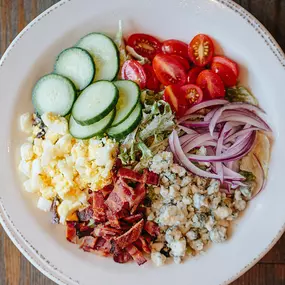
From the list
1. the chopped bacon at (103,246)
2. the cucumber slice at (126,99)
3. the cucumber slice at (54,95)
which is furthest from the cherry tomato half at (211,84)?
the chopped bacon at (103,246)

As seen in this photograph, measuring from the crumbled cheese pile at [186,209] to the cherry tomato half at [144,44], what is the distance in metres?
0.67

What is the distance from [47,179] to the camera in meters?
3.46

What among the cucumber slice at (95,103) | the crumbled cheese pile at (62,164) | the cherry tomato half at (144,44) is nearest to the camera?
the cucumber slice at (95,103)

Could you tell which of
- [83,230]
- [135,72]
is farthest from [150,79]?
[83,230]

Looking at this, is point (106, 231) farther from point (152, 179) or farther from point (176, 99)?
point (176, 99)

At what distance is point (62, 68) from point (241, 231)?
150 centimetres

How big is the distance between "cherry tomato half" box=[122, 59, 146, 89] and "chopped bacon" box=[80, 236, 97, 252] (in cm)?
101

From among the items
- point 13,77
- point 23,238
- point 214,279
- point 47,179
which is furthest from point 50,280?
point 13,77

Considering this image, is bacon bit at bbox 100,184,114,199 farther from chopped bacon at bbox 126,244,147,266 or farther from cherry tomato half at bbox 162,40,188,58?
cherry tomato half at bbox 162,40,188,58

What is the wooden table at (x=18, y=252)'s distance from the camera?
3.49m

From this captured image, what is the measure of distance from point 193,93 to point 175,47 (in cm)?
31

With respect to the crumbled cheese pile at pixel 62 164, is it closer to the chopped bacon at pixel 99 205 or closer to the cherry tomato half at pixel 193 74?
the chopped bacon at pixel 99 205

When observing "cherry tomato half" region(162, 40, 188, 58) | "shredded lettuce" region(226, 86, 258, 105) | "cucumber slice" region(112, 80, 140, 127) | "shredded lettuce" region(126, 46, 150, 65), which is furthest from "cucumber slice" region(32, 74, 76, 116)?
"shredded lettuce" region(226, 86, 258, 105)

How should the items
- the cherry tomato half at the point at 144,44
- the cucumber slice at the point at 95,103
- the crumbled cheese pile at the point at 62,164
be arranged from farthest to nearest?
the cherry tomato half at the point at 144,44 < the crumbled cheese pile at the point at 62,164 < the cucumber slice at the point at 95,103
